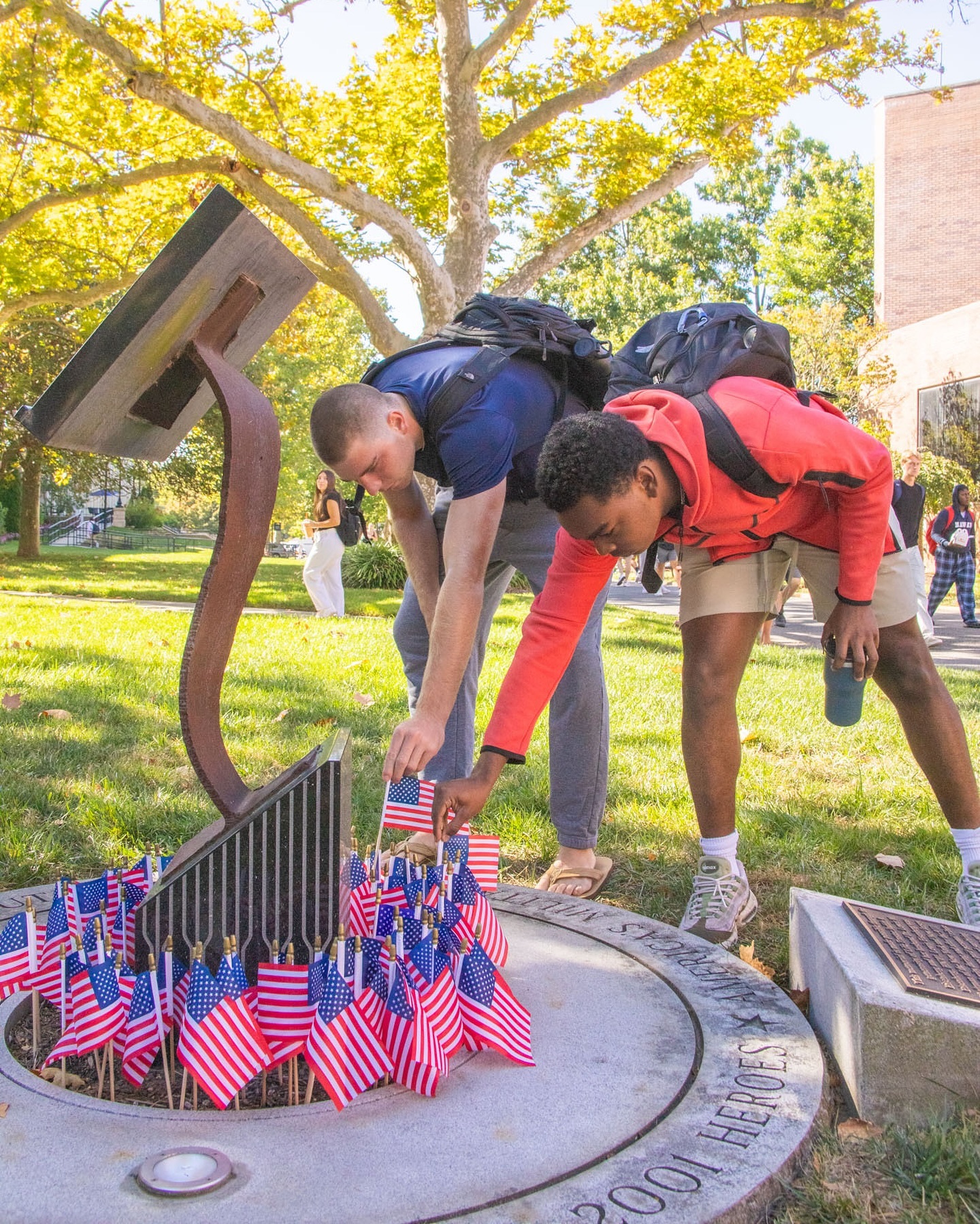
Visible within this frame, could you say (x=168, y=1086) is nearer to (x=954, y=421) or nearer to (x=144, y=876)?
(x=144, y=876)

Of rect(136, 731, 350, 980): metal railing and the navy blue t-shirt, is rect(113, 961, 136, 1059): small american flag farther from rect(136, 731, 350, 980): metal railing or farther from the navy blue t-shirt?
the navy blue t-shirt

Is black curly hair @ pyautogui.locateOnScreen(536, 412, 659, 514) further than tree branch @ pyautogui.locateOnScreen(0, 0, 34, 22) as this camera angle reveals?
No

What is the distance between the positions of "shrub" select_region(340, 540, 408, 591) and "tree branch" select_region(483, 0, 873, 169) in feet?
23.0

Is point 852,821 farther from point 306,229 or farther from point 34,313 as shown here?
point 34,313

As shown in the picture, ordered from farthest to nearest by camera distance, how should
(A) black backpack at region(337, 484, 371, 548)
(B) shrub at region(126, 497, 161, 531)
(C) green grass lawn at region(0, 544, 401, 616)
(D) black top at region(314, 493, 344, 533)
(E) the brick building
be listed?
1. (B) shrub at region(126, 497, 161, 531)
2. (E) the brick building
3. (C) green grass lawn at region(0, 544, 401, 616)
4. (D) black top at region(314, 493, 344, 533)
5. (A) black backpack at region(337, 484, 371, 548)

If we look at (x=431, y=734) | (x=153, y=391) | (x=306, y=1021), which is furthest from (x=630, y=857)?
(x=153, y=391)

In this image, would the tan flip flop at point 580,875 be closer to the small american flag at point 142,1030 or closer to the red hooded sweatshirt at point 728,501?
the red hooded sweatshirt at point 728,501

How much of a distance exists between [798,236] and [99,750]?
1643 inches

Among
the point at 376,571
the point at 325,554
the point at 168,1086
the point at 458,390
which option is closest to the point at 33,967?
the point at 168,1086

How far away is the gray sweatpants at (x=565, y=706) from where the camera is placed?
3631 mm

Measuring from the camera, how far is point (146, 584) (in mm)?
18391

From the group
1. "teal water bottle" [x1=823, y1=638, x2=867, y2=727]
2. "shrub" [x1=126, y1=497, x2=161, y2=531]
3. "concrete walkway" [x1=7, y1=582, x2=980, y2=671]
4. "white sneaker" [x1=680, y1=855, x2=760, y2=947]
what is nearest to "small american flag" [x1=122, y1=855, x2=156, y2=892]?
"white sneaker" [x1=680, y1=855, x2=760, y2=947]

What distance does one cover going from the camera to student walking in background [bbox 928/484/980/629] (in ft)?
42.5

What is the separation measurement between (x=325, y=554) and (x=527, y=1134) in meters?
10.1
